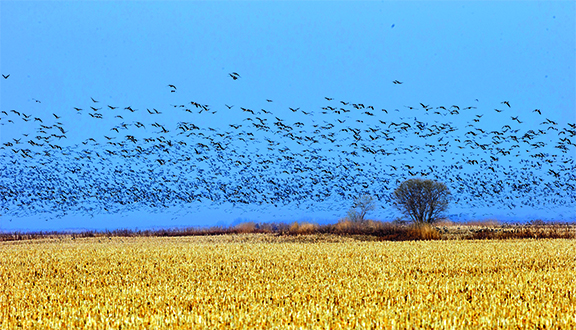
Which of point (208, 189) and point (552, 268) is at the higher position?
point (208, 189)

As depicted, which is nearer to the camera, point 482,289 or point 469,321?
point 469,321

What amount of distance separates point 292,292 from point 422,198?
148 ft

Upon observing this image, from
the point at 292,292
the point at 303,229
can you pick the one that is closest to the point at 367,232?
the point at 303,229

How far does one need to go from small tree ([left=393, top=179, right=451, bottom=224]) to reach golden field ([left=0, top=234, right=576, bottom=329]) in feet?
117

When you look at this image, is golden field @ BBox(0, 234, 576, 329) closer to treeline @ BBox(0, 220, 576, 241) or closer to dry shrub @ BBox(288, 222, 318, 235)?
treeline @ BBox(0, 220, 576, 241)

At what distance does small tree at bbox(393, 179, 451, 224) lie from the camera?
169 ft

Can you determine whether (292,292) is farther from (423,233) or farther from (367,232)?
(367,232)

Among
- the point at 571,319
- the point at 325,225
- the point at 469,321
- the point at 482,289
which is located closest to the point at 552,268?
the point at 482,289

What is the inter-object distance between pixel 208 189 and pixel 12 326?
2180 centimetres

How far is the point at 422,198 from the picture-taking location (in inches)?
2053

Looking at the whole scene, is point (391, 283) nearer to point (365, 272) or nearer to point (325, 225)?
point (365, 272)

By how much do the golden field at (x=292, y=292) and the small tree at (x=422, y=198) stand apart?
35.8 metres

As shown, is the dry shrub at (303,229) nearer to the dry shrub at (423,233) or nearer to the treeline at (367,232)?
the treeline at (367,232)

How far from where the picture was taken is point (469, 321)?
6.91 m
